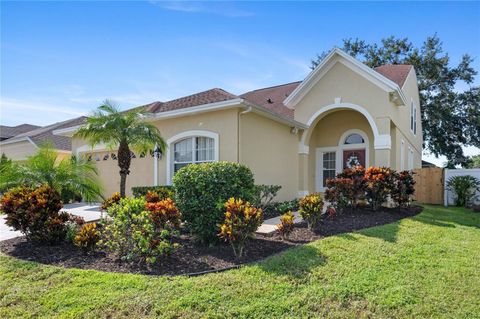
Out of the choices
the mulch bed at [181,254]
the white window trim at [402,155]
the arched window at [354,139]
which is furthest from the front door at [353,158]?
the mulch bed at [181,254]

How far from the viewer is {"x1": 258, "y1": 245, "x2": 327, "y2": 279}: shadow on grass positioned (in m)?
5.18

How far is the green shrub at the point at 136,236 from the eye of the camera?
5.54 metres

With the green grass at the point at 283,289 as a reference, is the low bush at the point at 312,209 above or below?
above

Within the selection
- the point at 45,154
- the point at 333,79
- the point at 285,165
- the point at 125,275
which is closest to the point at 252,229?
the point at 125,275

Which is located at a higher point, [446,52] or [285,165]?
[446,52]

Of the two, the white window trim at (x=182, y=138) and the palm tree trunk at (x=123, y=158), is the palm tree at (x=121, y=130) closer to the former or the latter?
the palm tree trunk at (x=123, y=158)

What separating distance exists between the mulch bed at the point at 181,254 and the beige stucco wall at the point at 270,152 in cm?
446

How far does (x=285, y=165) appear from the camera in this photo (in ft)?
47.8

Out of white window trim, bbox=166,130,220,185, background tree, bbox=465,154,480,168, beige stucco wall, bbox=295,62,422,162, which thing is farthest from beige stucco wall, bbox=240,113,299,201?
background tree, bbox=465,154,480,168

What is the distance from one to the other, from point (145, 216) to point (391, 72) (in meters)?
16.5

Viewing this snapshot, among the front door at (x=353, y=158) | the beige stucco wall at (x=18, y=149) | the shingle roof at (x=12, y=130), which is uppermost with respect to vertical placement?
the shingle roof at (x=12, y=130)

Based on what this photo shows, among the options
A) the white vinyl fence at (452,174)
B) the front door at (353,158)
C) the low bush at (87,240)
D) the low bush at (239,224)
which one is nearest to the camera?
the low bush at (239,224)

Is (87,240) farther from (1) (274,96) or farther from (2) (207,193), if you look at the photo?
(1) (274,96)

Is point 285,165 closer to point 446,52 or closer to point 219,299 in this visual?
point 219,299
